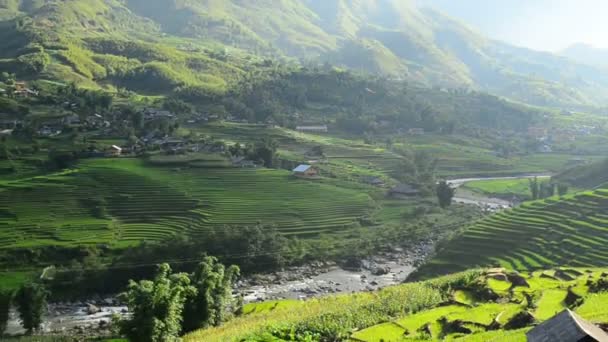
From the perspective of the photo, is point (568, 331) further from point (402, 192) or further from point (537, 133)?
point (537, 133)

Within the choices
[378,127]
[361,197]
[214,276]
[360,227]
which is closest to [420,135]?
[378,127]

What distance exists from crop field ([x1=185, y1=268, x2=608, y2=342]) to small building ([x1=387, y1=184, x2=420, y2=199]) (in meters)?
38.0

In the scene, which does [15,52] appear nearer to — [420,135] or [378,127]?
[378,127]

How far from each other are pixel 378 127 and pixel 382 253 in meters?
63.8

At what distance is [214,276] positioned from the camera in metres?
31.0

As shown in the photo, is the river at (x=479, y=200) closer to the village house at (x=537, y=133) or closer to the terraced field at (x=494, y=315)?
the terraced field at (x=494, y=315)

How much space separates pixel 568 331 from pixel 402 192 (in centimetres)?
5612

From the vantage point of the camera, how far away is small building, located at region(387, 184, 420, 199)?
6956 cm

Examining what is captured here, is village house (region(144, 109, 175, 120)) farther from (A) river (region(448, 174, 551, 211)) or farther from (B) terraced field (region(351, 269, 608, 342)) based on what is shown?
(B) terraced field (region(351, 269, 608, 342))

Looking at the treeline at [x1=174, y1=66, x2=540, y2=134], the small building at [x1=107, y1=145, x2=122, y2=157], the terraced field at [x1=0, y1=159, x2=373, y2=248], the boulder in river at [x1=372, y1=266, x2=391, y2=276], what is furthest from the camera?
the treeline at [x1=174, y1=66, x2=540, y2=134]

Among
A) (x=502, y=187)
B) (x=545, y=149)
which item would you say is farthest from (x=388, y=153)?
(x=545, y=149)

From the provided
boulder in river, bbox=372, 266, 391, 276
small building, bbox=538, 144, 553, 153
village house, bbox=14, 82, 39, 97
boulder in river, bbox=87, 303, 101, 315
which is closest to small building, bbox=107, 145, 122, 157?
boulder in river, bbox=87, 303, 101, 315

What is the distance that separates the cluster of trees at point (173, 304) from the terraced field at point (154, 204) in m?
17.7

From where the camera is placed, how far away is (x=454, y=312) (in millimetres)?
24516
